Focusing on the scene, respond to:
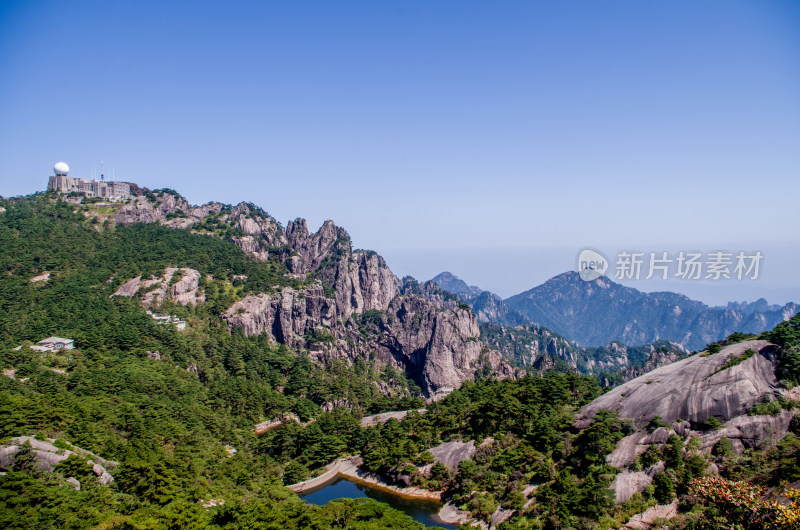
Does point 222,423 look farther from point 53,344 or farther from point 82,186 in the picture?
point 82,186

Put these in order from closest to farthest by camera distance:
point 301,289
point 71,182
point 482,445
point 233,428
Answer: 1. point 482,445
2. point 233,428
3. point 301,289
4. point 71,182

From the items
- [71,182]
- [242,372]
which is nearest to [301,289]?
[242,372]

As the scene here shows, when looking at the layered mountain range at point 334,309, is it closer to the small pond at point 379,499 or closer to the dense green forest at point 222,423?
the dense green forest at point 222,423

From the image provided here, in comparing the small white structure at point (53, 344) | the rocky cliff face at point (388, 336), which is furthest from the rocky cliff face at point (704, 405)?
the small white structure at point (53, 344)

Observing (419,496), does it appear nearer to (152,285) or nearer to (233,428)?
(233,428)

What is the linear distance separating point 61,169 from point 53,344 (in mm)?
83504

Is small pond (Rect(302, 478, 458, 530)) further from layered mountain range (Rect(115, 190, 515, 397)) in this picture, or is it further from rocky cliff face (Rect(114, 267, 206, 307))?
rocky cliff face (Rect(114, 267, 206, 307))

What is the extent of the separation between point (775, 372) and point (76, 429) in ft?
211

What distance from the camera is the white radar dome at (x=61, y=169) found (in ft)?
415

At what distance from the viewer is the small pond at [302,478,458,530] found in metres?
46.2

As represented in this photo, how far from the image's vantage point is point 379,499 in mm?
51094

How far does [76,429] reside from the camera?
41.2 metres

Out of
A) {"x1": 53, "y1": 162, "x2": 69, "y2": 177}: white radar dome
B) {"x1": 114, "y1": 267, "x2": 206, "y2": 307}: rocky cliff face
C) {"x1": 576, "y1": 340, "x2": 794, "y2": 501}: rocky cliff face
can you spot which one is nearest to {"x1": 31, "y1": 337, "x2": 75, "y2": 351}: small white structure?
{"x1": 114, "y1": 267, "x2": 206, "y2": 307}: rocky cliff face

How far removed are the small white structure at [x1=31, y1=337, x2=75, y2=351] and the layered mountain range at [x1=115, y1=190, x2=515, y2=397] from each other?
34.8m
